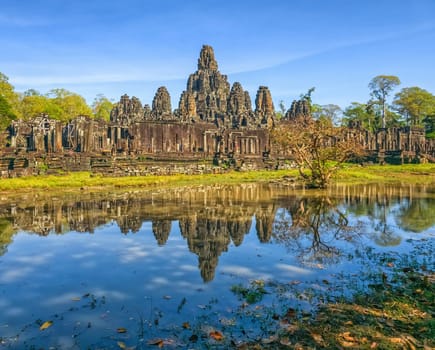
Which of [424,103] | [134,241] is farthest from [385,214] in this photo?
[424,103]

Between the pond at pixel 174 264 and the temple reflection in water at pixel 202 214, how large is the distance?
0.06m

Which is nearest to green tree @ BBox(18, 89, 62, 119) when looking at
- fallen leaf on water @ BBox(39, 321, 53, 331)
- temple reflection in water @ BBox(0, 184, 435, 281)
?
temple reflection in water @ BBox(0, 184, 435, 281)

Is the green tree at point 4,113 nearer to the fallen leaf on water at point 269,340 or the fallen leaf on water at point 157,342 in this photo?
the fallen leaf on water at point 157,342

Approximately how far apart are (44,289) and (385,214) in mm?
11122

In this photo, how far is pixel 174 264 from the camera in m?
7.14

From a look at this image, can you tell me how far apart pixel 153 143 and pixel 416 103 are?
6293 centimetres

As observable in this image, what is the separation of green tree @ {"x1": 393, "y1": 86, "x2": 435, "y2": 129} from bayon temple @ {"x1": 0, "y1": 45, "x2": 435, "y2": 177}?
2351 centimetres

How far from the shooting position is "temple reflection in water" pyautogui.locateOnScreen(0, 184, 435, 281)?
9.62m

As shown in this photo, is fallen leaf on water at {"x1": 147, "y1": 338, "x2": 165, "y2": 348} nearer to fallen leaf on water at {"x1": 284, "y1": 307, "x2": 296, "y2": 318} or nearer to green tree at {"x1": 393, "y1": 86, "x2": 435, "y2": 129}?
fallen leaf on water at {"x1": 284, "y1": 307, "x2": 296, "y2": 318}

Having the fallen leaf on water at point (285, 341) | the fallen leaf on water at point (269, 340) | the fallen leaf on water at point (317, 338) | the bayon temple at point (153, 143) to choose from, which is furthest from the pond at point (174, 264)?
the bayon temple at point (153, 143)

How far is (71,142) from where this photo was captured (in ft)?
127

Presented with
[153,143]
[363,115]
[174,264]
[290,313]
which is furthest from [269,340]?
[363,115]

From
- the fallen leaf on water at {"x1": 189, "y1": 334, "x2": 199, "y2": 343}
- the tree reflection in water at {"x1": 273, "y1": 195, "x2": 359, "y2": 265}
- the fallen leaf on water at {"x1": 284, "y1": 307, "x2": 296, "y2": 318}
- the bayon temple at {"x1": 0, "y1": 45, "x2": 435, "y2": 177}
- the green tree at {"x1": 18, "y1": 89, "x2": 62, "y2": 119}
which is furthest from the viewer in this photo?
the green tree at {"x1": 18, "y1": 89, "x2": 62, "y2": 119}

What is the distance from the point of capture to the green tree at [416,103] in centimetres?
7812
